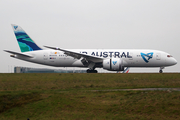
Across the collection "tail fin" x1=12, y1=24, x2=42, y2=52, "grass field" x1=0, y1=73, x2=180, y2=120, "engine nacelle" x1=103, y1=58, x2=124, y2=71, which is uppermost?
"tail fin" x1=12, y1=24, x2=42, y2=52

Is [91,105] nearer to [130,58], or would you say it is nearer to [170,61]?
[130,58]

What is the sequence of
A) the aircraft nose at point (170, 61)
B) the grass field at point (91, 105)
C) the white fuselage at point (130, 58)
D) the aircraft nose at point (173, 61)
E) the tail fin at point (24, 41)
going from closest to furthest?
the grass field at point (91, 105) < the white fuselage at point (130, 58) < the aircraft nose at point (170, 61) < the aircraft nose at point (173, 61) < the tail fin at point (24, 41)

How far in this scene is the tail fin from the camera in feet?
116

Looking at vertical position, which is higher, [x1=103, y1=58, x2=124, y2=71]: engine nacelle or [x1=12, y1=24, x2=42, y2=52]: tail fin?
[x1=12, y1=24, x2=42, y2=52]: tail fin

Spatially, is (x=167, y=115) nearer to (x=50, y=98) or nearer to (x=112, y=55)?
(x=50, y=98)

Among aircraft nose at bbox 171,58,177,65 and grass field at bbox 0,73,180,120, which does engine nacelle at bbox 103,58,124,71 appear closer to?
aircraft nose at bbox 171,58,177,65

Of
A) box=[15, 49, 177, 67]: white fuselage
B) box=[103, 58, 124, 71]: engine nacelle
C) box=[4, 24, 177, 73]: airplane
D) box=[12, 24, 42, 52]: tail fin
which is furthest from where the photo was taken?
box=[12, 24, 42, 52]: tail fin

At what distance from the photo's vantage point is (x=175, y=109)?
9.96 meters

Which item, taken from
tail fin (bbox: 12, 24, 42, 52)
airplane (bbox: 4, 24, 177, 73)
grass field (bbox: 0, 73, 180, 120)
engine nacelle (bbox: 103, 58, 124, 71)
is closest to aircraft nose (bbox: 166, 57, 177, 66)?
airplane (bbox: 4, 24, 177, 73)

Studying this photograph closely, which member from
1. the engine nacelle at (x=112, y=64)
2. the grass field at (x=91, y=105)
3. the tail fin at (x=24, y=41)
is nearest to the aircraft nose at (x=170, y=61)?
the engine nacelle at (x=112, y=64)

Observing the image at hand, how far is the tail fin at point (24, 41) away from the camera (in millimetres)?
35344

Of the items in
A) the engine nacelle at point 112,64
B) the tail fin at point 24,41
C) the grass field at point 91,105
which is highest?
the tail fin at point 24,41

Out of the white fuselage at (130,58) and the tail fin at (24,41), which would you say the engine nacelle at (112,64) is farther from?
the tail fin at (24,41)

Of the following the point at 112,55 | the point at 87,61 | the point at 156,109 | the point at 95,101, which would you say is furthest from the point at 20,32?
the point at 156,109
